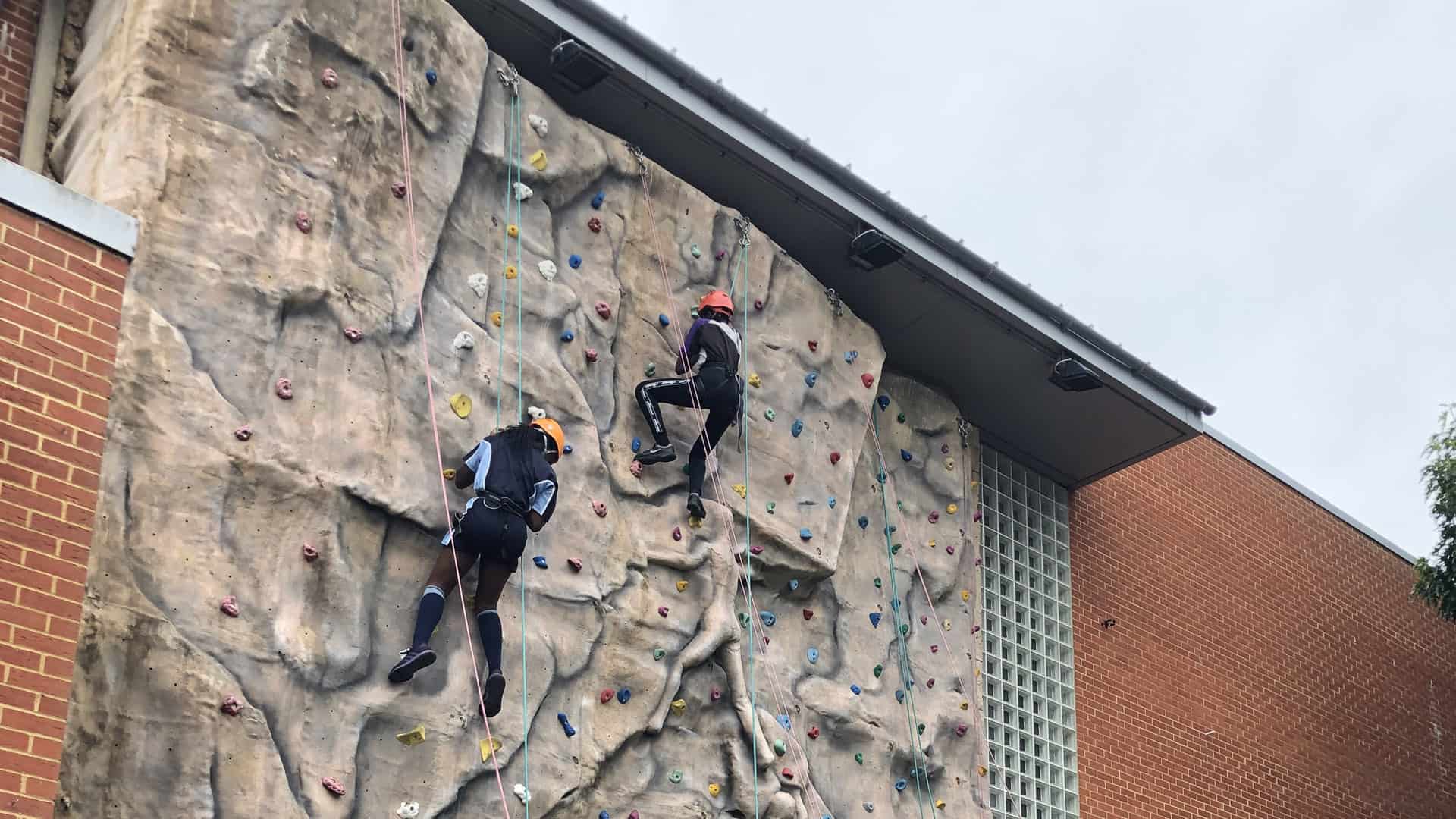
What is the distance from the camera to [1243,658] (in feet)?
57.0

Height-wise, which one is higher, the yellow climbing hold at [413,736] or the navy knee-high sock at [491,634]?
the navy knee-high sock at [491,634]

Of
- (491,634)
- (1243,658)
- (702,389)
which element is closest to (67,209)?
(491,634)

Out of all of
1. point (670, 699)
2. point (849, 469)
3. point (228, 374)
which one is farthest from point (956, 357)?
point (228, 374)

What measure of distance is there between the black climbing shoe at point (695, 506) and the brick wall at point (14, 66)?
15.1 ft

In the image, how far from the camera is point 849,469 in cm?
1322

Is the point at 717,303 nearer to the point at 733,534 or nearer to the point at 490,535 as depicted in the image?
the point at 733,534

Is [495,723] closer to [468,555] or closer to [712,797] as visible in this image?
[468,555]

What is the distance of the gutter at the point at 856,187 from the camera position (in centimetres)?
1135

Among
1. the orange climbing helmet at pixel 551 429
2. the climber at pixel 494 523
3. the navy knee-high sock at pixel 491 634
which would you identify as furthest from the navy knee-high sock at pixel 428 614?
the orange climbing helmet at pixel 551 429

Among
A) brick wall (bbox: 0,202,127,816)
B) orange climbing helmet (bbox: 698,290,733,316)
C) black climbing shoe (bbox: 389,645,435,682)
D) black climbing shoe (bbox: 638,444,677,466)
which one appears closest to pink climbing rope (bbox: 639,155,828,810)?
orange climbing helmet (bbox: 698,290,733,316)

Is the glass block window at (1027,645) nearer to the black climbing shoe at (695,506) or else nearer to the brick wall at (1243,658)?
the brick wall at (1243,658)

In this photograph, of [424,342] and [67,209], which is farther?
[424,342]

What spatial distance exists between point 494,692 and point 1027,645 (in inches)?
259

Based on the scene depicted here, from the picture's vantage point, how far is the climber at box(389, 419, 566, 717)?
Answer: 9.84m
